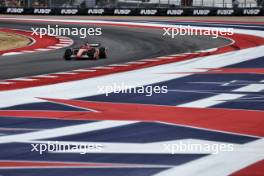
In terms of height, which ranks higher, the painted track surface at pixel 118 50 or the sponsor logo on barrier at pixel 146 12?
the sponsor logo on barrier at pixel 146 12

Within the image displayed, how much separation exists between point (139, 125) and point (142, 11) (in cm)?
3663

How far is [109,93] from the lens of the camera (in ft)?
40.9

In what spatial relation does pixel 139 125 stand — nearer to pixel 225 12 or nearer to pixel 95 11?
pixel 225 12

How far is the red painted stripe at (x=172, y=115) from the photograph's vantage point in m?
9.33

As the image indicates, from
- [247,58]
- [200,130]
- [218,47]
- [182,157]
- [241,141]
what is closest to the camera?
[182,157]

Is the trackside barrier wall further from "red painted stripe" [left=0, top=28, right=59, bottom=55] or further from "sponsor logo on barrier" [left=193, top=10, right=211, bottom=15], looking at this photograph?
"red painted stripe" [left=0, top=28, right=59, bottom=55]

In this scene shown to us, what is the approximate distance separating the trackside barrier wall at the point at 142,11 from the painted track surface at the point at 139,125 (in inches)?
1113

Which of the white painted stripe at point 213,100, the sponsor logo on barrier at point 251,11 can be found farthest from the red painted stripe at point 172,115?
the sponsor logo on barrier at point 251,11

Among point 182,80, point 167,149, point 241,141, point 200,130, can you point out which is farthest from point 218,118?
point 182,80

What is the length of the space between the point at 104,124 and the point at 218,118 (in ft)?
6.29

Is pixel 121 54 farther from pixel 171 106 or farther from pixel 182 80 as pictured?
pixel 171 106

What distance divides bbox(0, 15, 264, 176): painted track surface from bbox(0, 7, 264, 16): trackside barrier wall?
1113 inches

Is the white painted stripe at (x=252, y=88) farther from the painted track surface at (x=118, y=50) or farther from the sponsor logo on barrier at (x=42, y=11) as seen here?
the sponsor logo on barrier at (x=42, y=11)

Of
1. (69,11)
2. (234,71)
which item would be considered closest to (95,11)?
(69,11)
